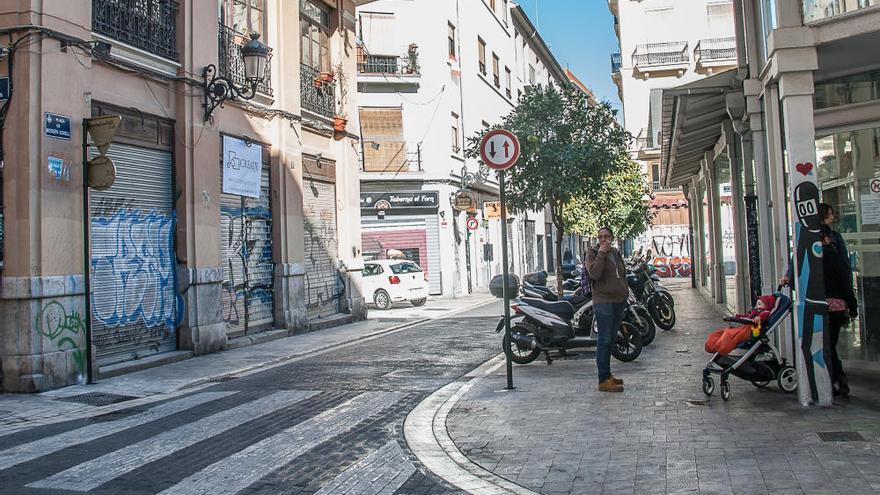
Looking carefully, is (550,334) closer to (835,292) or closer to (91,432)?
(835,292)

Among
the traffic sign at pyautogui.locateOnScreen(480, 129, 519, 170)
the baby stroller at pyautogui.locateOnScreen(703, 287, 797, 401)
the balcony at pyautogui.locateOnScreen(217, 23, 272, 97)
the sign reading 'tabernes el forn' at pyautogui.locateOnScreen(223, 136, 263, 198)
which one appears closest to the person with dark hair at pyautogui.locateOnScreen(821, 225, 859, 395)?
the baby stroller at pyautogui.locateOnScreen(703, 287, 797, 401)

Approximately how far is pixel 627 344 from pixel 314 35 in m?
12.1

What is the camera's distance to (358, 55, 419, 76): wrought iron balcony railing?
30.1 meters

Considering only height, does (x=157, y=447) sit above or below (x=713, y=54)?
below

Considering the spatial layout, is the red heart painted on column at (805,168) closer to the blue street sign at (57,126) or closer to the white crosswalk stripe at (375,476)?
the white crosswalk stripe at (375,476)

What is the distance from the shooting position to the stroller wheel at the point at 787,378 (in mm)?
7801

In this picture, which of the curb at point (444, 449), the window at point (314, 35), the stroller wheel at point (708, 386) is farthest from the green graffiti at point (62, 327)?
the window at point (314, 35)

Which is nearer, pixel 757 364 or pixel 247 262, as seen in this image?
pixel 757 364

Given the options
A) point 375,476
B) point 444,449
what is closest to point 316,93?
point 444,449

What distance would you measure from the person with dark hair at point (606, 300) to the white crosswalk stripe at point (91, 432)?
446cm

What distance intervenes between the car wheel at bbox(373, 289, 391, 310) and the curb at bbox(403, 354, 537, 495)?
15364 millimetres

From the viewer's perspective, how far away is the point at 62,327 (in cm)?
1013

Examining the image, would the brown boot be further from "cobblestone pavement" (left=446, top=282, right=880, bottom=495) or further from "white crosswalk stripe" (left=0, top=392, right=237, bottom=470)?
"white crosswalk stripe" (left=0, top=392, right=237, bottom=470)

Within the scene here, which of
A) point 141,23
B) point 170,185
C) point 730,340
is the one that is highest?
point 141,23
